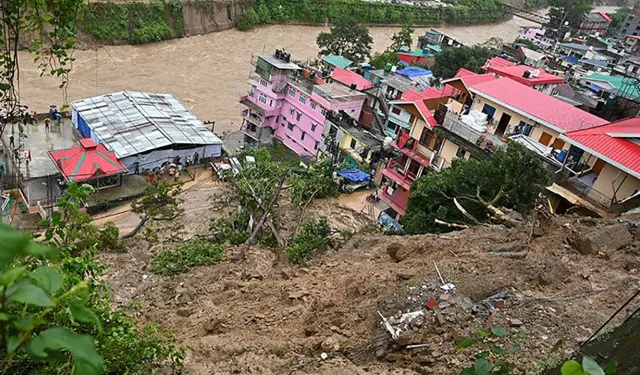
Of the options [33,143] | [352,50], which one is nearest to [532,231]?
[33,143]

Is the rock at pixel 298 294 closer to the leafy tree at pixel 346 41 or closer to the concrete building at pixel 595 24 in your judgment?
the leafy tree at pixel 346 41

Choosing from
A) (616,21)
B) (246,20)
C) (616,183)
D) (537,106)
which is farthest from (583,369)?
(616,21)

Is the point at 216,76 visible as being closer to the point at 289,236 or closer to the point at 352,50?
the point at 352,50

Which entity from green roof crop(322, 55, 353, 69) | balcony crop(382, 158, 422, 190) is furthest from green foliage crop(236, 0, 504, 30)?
balcony crop(382, 158, 422, 190)

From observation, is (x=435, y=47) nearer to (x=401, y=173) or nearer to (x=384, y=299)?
(x=401, y=173)

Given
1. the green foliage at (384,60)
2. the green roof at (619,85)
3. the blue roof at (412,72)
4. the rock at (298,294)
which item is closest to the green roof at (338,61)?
the green foliage at (384,60)

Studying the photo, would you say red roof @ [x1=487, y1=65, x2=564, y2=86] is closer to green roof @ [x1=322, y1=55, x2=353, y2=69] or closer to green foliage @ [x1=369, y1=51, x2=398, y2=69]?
green roof @ [x1=322, y1=55, x2=353, y2=69]
